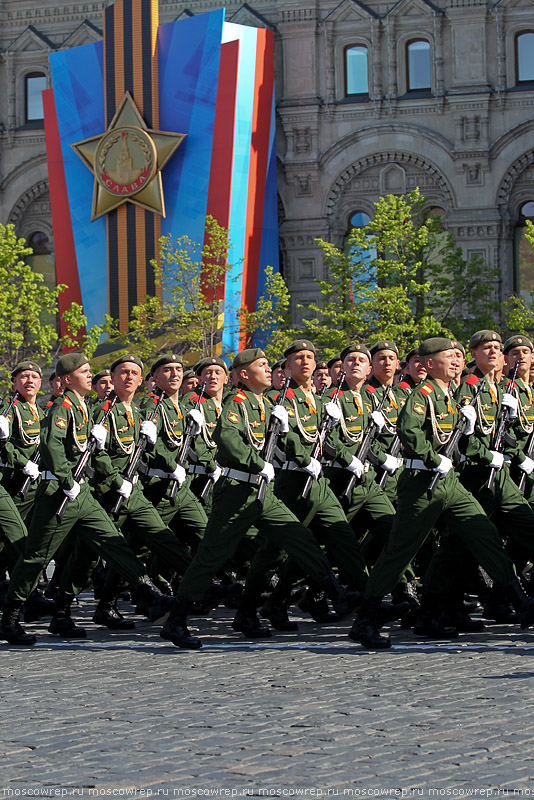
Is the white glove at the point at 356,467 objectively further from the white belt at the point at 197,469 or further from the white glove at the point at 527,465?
the white belt at the point at 197,469

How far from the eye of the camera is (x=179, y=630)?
31.5 feet

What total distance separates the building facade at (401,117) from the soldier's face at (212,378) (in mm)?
24786

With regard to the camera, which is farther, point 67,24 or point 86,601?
point 67,24

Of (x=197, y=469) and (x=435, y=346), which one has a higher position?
(x=435, y=346)

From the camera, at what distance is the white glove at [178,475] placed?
11.3 metres

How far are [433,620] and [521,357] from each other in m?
2.36

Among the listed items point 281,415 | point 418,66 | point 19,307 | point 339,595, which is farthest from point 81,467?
point 418,66

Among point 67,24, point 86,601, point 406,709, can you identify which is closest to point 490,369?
point 406,709

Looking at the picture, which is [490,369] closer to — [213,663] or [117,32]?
[213,663]

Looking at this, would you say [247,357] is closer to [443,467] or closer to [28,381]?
[443,467]

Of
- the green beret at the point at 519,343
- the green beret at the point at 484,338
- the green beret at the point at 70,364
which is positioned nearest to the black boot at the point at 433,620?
the green beret at the point at 484,338

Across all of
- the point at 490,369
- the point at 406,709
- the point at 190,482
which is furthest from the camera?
the point at 190,482

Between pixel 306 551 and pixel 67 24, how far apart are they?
109 feet

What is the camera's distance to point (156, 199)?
3566 cm
